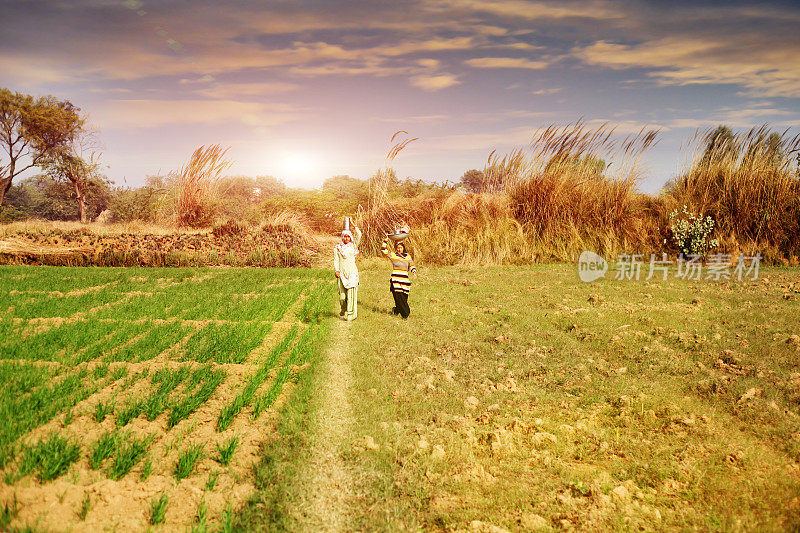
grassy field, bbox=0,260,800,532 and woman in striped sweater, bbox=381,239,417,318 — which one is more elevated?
woman in striped sweater, bbox=381,239,417,318

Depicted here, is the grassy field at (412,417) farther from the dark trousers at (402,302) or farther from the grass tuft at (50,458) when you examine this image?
the dark trousers at (402,302)

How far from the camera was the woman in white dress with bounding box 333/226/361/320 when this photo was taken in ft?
22.4

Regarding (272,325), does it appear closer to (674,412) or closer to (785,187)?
(674,412)

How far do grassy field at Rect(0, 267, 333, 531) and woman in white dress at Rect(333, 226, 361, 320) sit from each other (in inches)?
21.2

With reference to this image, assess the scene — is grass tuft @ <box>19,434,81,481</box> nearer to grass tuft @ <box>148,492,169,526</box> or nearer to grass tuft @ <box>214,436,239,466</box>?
grass tuft @ <box>148,492,169,526</box>

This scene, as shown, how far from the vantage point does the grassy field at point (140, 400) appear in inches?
110

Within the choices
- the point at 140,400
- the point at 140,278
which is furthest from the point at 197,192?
the point at 140,400

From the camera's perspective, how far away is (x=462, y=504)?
9.40ft

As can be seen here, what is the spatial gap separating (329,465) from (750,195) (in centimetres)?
1351


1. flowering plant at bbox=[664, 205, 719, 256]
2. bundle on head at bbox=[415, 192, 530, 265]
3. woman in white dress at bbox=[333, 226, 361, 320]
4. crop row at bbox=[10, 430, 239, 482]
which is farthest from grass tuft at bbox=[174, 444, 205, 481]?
flowering plant at bbox=[664, 205, 719, 256]

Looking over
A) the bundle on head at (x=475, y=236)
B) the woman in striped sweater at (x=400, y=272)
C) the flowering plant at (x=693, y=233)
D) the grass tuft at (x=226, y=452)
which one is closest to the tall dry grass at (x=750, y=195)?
the flowering plant at (x=693, y=233)

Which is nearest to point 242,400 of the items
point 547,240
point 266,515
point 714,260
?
point 266,515

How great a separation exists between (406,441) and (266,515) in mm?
1196

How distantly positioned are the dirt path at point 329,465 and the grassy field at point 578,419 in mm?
97
